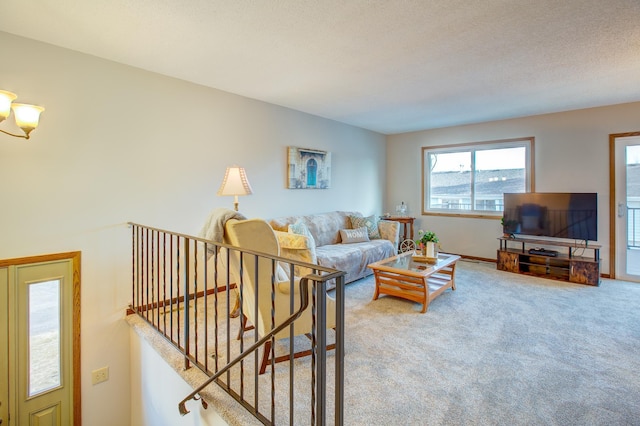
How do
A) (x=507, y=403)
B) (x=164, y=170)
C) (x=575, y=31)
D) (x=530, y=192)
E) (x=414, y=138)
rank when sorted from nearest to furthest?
(x=507, y=403)
(x=575, y=31)
(x=164, y=170)
(x=530, y=192)
(x=414, y=138)

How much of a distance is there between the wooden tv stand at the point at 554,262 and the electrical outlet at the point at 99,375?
5223 millimetres

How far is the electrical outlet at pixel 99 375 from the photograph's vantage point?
271 cm

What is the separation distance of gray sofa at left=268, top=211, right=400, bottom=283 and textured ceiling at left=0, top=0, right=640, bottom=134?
169 centimetres

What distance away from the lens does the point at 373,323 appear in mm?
2893

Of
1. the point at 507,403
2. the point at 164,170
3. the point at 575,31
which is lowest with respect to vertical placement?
the point at 507,403

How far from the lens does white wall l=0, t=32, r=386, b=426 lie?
94.0 inches

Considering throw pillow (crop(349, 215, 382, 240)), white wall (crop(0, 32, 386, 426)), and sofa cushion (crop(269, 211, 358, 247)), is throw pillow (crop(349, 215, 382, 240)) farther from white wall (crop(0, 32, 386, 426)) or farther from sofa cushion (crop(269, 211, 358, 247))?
white wall (crop(0, 32, 386, 426))

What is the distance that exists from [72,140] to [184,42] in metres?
1.26

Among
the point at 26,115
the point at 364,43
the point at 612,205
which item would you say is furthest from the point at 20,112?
the point at 612,205

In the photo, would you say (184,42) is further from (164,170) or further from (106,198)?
(106,198)

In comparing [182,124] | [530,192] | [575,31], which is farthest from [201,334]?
[530,192]

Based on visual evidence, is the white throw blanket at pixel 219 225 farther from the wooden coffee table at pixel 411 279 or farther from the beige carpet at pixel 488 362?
the wooden coffee table at pixel 411 279

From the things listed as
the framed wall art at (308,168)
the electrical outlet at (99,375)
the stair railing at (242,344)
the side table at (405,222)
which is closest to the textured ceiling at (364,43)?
the framed wall art at (308,168)

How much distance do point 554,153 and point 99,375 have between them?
641cm
